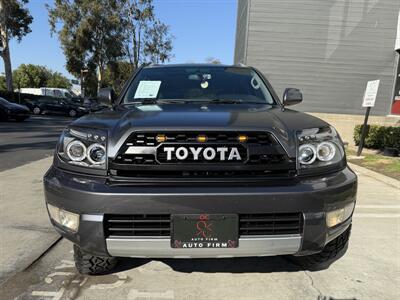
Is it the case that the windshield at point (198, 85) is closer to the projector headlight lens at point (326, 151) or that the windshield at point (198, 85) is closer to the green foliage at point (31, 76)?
the projector headlight lens at point (326, 151)

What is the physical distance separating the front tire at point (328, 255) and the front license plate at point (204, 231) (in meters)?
0.98

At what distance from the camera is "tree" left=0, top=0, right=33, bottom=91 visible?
32344 millimetres

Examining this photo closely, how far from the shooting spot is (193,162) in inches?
105

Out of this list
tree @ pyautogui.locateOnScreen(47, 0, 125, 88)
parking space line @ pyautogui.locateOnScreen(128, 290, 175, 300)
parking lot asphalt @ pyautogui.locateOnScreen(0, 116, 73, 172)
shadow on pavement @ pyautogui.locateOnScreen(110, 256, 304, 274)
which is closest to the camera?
parking space line @ pyautogui.locateOnScreen(128, 290, 175, 300)

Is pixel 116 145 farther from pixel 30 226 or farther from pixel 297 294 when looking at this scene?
pixel 30 226

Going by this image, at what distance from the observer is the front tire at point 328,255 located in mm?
3199

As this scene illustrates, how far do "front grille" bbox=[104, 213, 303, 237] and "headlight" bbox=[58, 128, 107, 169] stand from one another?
0.39 meters

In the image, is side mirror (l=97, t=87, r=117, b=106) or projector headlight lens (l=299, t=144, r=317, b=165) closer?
projector headlight lens (l=299, t=144, r=317, b=165)

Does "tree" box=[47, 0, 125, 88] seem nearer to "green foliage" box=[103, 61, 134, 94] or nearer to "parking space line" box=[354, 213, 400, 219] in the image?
"green foliage" box=[103, 61, 134, 94]

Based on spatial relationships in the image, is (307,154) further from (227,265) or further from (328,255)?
(227,265)

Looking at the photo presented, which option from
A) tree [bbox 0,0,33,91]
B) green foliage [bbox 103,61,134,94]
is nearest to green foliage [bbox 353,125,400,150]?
tree [bbox 0,0,33,91]

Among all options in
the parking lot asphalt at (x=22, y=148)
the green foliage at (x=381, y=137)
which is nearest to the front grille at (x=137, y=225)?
the parking lot asphalt at (x=22, y=148)

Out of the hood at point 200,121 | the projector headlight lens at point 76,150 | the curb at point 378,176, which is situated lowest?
the curb at point 378,176

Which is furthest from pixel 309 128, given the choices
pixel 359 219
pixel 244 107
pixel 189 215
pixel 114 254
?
pixel 359 219
